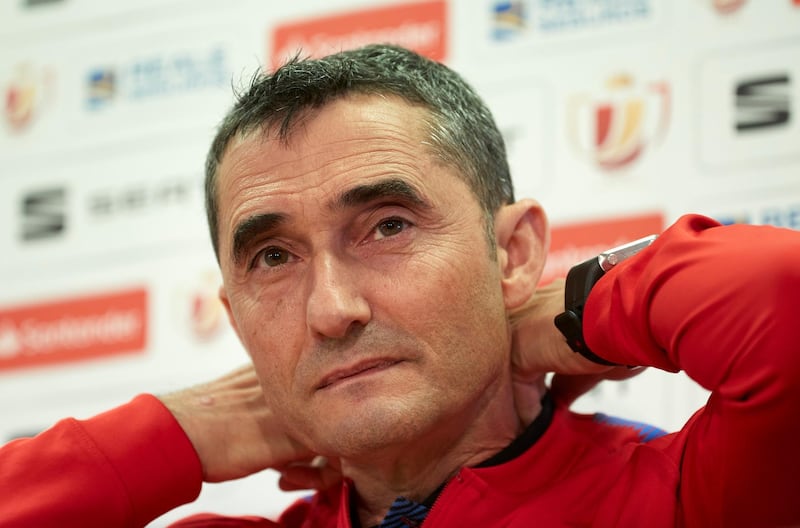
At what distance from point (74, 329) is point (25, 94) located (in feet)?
2.71

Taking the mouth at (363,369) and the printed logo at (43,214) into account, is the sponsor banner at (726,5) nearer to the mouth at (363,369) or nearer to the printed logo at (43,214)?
the mouth at (363,369)

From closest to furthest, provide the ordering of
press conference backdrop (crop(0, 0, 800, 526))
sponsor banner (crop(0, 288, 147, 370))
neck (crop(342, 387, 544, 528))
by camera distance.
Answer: neck (crop(342, 387, 544, 528))
press conference backdrop (crop(0, 0, 800, 526))
sponsor banner (crop(0, 288, 147, 370))

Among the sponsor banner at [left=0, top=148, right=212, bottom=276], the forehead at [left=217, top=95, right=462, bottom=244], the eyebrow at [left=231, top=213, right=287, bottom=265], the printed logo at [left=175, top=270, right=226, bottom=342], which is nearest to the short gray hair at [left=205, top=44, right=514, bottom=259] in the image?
the forehead at [left=217, top=95, right=462, bottom=244]

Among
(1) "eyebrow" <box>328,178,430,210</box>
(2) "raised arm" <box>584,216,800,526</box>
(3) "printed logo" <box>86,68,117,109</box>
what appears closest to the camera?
(2) "raised arm" <box>584,216,800,526</box>

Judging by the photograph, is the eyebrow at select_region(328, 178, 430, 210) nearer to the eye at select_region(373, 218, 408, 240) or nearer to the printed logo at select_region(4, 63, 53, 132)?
the eye at select_region(373, 218, 408, 240)

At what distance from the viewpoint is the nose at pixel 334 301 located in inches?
61.1

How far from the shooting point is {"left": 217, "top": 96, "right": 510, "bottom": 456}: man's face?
158 centimetres

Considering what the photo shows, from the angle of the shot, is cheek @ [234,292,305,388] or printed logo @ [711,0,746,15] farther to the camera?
printed logo @ [711,0,746,15]

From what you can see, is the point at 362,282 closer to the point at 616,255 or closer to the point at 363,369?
the point at 363,369

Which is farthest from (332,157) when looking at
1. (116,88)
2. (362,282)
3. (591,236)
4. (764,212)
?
(116,88)

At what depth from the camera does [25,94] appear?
3490 millimetres

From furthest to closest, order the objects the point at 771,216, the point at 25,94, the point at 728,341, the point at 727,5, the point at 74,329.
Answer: the point at 25,94 → the point at 74,329 → the point at 727,5 → the point at 771,216 → the point at 728,341

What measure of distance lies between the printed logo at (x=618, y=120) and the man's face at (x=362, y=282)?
935mm

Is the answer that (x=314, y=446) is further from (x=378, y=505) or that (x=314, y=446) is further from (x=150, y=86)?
(x=150, y=86)
